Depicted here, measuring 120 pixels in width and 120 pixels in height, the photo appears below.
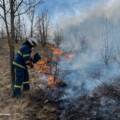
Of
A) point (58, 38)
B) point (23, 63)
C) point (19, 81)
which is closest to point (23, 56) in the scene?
point (23, 63)

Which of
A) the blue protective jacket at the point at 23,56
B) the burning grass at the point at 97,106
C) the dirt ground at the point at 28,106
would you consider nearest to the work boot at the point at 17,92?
the dirt ground at the point at 28,106

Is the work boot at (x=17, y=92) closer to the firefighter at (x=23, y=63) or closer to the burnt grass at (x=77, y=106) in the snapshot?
the firefighter at (x=23, y=63)

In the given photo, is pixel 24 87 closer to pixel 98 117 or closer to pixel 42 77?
pixel 42 77

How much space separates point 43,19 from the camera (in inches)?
1048

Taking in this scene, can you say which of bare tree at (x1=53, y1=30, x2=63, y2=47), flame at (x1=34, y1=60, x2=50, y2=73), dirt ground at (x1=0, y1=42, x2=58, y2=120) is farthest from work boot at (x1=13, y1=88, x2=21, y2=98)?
bare tree at (x1=53, y1=30, x2=63, y2=47)

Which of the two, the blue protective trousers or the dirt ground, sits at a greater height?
the blue protective trousers

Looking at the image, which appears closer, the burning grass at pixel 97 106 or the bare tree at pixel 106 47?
the burning grass at pixel 97 106

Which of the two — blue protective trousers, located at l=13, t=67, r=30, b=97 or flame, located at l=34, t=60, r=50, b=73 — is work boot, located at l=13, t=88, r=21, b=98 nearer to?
blue protective trousers, located at l=13, t=67, r=30, b=97

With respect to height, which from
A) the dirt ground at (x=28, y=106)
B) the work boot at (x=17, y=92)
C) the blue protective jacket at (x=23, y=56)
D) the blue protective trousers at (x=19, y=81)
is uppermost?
the blue protective jacket at (x=23, y=56)

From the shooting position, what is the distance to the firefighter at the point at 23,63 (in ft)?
37.0

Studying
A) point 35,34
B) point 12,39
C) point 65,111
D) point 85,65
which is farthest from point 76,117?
point 35,34

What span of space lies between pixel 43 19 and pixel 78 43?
7739 millimetres

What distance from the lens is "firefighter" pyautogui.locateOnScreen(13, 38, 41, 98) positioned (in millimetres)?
11266

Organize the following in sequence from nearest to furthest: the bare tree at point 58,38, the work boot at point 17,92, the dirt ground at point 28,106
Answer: the dirt ground at point 28,106 < the work boot at point 17,92 < the bare tree at point 58,38
